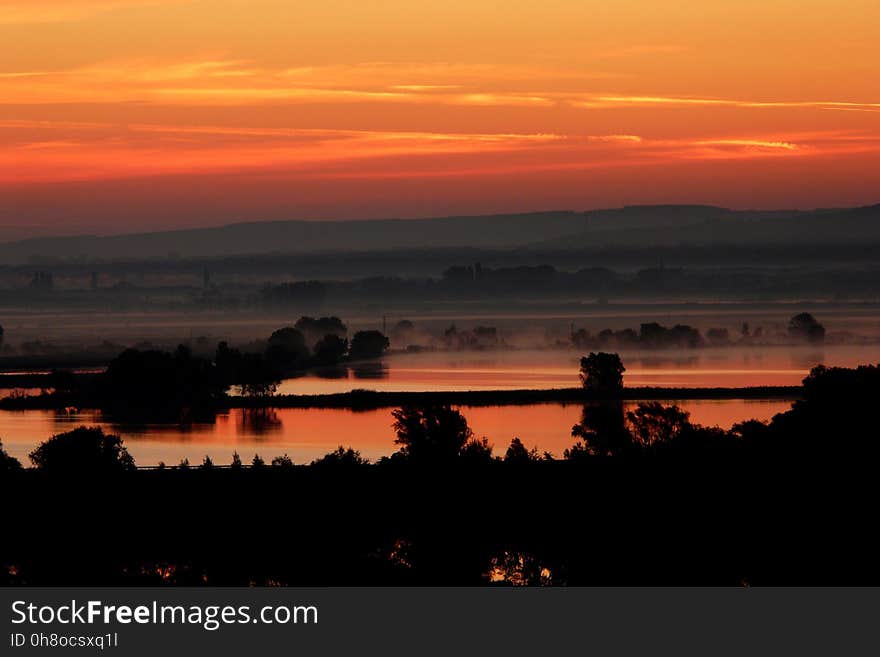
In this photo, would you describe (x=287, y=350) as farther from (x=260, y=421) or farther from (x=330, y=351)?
(x=260, y=421)

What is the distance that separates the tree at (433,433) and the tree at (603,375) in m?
30.6

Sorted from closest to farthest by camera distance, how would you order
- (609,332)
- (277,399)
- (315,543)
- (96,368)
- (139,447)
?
(315,543) < (139,447) < (277,399) < (96,368) < (609,332)

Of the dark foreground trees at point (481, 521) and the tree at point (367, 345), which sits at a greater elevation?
the tree at point (367, 345)

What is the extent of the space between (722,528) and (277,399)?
50.5 metres

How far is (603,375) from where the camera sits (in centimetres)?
8012

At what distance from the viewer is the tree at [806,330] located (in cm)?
13095

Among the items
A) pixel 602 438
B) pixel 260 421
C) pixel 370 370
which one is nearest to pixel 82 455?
pixel 602 438

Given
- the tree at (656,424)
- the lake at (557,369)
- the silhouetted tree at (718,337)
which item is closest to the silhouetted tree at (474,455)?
the tree at (656,424)

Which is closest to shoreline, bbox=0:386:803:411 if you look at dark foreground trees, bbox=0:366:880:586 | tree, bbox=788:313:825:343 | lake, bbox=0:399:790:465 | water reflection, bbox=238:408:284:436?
lake, bbox=0:399:790:465

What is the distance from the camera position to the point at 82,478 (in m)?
38.4

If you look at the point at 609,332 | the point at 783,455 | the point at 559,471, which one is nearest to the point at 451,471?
the point at 559,471

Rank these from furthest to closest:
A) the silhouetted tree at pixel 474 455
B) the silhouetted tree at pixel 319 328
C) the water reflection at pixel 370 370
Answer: the silhouetted tree at pixel 319 328 → the water reflection at pixel 370 370 → the silhouetted tree at pixel 474 455

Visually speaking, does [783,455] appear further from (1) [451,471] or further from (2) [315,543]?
(2) [315,543]

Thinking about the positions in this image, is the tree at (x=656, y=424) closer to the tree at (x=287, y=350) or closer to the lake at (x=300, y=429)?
the lake at (x=300, y=429)
